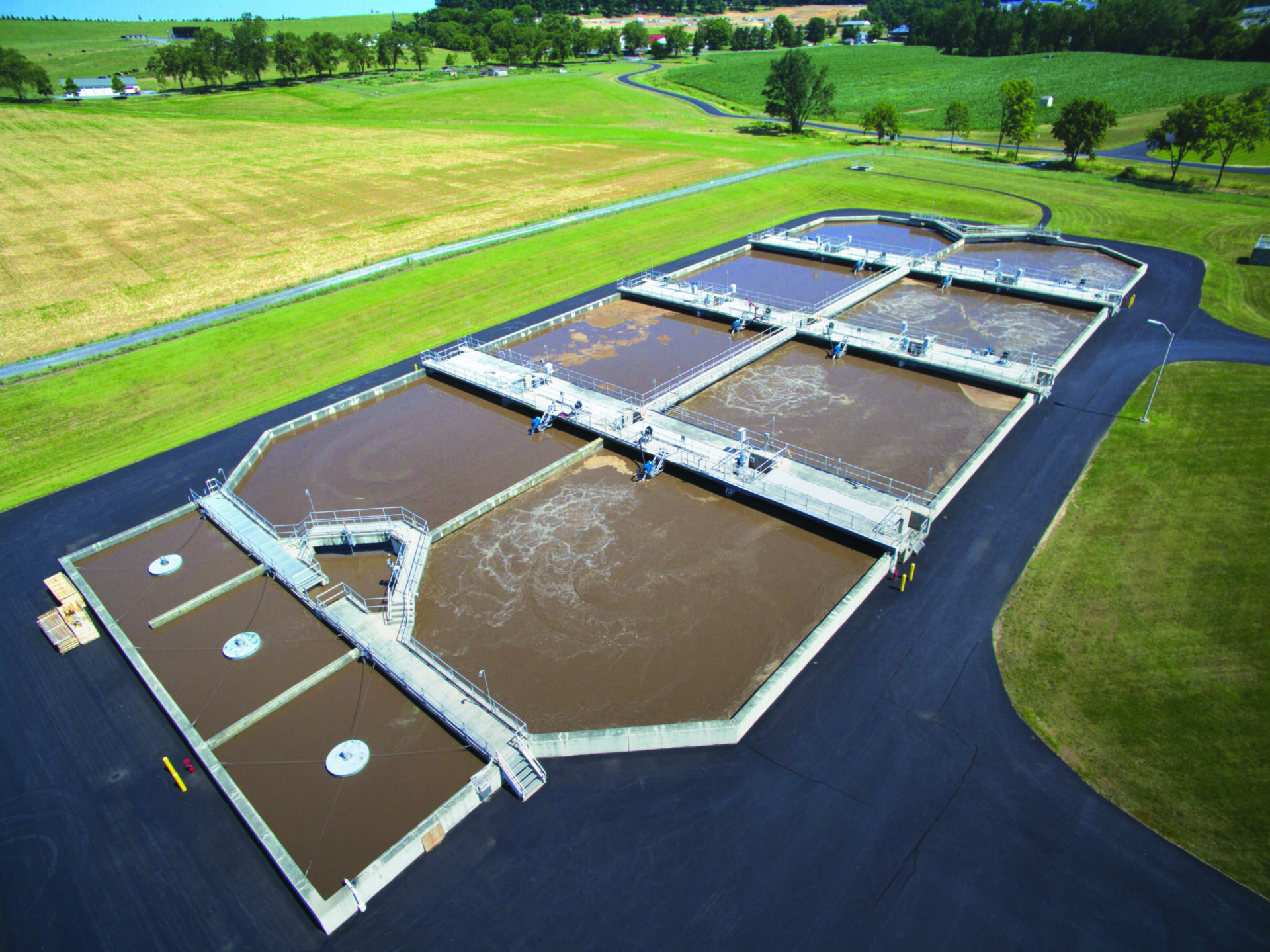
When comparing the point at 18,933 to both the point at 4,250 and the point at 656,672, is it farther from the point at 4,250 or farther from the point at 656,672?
the point at 4,250

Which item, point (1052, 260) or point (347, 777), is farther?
point (1052, 260)

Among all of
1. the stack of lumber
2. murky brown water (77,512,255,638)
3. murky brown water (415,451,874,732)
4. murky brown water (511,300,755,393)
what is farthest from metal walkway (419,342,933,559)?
the stack of lumber

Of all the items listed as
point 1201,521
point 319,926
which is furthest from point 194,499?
point 1201,521

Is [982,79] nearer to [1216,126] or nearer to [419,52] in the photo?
[1216,126]

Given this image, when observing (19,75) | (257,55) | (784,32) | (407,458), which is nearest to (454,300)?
(407,458)

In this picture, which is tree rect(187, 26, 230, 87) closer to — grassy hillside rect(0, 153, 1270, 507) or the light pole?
grassy hillside rect(0, 153, 1270, 507)

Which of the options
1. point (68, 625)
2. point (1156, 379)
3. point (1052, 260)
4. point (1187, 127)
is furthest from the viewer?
point (1187, 127)

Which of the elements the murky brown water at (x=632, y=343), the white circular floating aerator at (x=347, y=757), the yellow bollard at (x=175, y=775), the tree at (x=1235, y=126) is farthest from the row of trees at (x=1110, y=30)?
the yellow bollard at (x=175, y=775)
